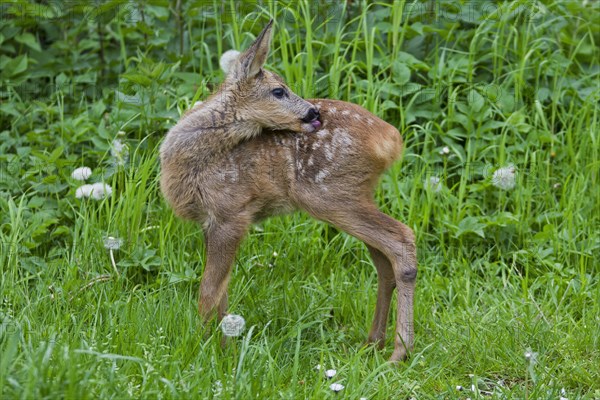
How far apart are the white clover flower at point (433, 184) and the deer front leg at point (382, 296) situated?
43.6 inches

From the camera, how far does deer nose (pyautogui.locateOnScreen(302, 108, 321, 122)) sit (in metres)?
4.65

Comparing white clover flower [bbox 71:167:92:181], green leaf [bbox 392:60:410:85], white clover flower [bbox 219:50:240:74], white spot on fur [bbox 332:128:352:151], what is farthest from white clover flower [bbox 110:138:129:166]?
green leaf [bbox 392:60:410:85]

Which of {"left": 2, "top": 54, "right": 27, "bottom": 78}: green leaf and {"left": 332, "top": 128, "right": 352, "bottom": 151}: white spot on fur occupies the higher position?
{"left": 332, "top": 128, "right": 352, "bottom": 151}: white spot on fur

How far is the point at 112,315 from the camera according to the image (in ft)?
15.1

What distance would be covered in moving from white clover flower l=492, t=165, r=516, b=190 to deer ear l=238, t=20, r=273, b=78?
1.91 m

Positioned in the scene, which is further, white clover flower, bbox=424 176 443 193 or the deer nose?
white clover flower, bbox=424 176 443 193

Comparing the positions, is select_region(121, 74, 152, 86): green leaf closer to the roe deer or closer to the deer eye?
the roe deer

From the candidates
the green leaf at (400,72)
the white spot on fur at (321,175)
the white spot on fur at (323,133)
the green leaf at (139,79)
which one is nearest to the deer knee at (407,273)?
the white spot on fur at (321,175)

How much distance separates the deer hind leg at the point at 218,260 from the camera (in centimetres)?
455

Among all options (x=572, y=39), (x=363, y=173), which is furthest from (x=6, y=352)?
(x=572, y=39)

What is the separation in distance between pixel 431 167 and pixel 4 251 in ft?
8.79

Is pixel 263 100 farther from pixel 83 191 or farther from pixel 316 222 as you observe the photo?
pixel 83 191

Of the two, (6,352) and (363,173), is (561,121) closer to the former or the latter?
(363,173)

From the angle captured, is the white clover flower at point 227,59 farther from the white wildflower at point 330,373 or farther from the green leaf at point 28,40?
the white wildflower at point 330,373
